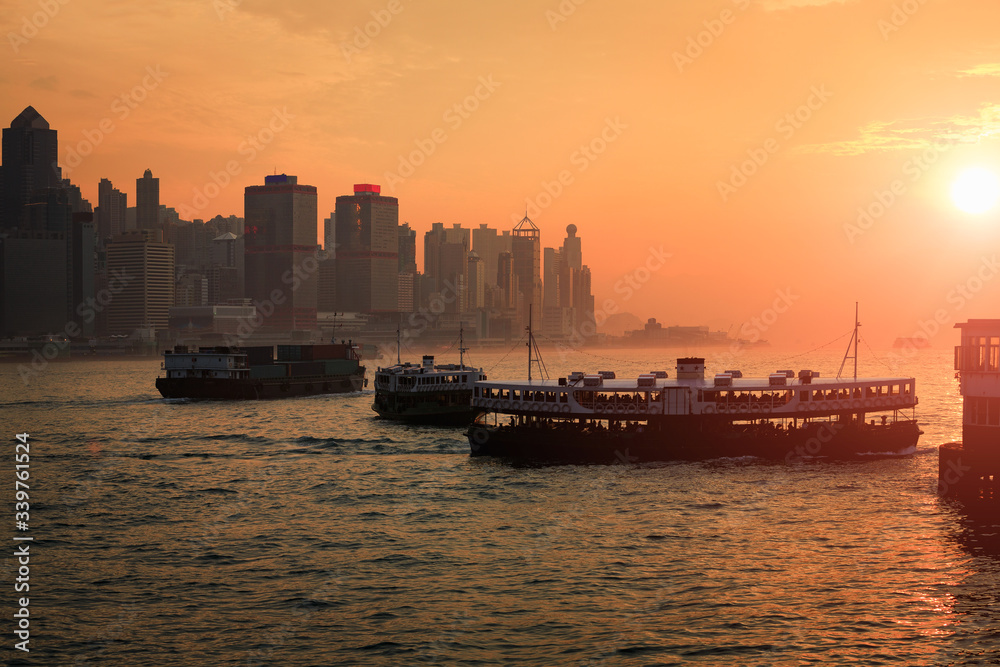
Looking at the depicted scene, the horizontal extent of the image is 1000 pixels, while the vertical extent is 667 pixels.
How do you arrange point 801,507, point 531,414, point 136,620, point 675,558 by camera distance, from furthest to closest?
point 531,414, point 801,507, point 675,558, point 136,620

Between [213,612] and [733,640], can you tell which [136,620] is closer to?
[213,612]

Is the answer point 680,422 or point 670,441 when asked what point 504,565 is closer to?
point 670,441

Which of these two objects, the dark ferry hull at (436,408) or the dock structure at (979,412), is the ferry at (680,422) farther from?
the dark ferry hull at (436,408)

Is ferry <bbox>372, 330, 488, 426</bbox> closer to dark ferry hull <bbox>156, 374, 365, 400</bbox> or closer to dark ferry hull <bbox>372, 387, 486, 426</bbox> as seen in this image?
dark ferry hull <bbox>372, 387, 486, 426</bbox>

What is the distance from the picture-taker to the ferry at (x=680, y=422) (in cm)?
9150

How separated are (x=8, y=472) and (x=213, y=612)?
55030 millimetres

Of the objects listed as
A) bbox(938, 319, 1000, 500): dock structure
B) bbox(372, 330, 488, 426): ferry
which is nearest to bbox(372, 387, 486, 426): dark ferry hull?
bbox(372, 330, 488, 426): ferry

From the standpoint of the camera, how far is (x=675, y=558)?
54.7 m

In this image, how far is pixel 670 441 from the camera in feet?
300

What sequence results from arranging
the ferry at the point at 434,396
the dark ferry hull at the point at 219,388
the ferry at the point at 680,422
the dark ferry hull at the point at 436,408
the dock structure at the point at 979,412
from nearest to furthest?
the dock structure at the point at 979,412
the ferry at the point at 680,422
the dark ferry hull at the point at 436,408
the ferry at the point at 434,396
the dark ferry hull at the point at 219,388

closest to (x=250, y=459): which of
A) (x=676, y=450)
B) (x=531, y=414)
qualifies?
(x=531, y=414)

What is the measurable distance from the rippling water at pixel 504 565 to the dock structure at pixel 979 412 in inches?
130

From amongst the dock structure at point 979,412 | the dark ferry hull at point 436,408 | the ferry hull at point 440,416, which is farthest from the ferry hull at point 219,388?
the dock structure at point 979,412

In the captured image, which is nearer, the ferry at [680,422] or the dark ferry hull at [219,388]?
the ferry at [680,422]
